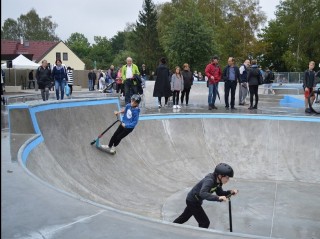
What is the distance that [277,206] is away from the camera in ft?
26.9

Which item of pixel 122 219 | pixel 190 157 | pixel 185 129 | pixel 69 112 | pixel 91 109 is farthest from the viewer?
pixel 185 129

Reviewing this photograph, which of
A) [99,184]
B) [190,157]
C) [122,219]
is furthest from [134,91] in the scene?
[122,219]

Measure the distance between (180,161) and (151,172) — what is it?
4.36ft

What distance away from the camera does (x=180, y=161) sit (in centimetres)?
1119

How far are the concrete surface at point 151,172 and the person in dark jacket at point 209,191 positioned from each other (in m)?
0.43

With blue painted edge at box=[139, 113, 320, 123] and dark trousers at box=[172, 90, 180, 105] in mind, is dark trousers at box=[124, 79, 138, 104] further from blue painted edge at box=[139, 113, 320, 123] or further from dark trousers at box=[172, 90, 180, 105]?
dark trousers at box=[172, 90, 180, 105]

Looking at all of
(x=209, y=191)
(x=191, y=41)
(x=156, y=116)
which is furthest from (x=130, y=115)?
(x=191, y=41)

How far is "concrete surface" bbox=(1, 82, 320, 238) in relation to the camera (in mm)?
3662

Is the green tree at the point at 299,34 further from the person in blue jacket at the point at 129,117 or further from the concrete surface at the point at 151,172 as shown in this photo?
the person in blue jacket at the point at 129,117

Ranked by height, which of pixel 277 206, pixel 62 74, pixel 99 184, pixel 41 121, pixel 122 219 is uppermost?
pixel 62 74

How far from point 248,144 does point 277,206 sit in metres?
3.75

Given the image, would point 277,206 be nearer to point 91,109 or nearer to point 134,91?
point 91,109

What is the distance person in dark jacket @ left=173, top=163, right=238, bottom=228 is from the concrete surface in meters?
0.43

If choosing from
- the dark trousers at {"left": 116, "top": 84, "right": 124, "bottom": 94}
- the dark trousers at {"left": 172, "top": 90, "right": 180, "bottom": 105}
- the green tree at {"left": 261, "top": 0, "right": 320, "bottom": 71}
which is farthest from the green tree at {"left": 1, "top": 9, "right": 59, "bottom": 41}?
the dark trousers at {"left": 172, "top": 90, "right": 180, "bottom": 105}
